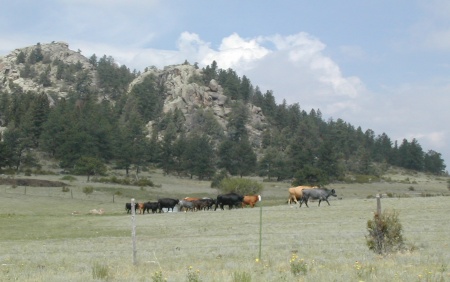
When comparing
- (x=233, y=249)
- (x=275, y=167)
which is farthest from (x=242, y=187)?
(x=233, y=249)

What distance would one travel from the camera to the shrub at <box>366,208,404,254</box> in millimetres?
16484

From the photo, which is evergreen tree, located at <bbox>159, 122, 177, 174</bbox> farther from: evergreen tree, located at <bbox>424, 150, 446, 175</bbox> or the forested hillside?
evergreen tree, located at <bbox>424, 150, 446, 175</bbox>

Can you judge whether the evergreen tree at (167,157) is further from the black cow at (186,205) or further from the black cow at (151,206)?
the black cow at (186,205)

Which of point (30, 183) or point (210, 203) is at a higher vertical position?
point (30, 183)

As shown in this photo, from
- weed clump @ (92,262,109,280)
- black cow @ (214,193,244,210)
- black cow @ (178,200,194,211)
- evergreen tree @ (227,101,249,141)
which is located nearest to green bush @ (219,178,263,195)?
black cow @ (178,200,194,211)

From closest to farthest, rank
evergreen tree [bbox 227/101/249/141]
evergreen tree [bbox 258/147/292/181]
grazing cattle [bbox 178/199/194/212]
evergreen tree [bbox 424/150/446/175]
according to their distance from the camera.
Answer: grazing cattle [bbox 178/199/194/212] < evergreen tree [bbox 258/147/292/181] < evergreen tree [bbox 227/101/249/141] < evergreen tree [bbox 424/150/446/175]

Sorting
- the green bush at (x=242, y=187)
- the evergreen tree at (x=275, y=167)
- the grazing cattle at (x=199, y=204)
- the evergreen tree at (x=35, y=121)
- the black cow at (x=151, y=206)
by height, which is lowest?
the black cow at (x=151, y=206)

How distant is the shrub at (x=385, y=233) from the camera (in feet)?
54.1

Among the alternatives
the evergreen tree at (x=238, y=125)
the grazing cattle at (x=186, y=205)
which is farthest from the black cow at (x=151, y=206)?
the evergreen tree at (x=238, y=125)

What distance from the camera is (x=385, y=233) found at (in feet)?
54.6

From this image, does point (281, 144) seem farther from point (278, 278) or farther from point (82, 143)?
point (278, 278)

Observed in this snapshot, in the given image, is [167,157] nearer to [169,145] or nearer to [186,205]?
[169,145]

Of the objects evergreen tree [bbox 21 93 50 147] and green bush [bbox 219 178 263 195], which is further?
evergreen tree [bbox 21 93 50 147]

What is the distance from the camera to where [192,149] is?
134 m
